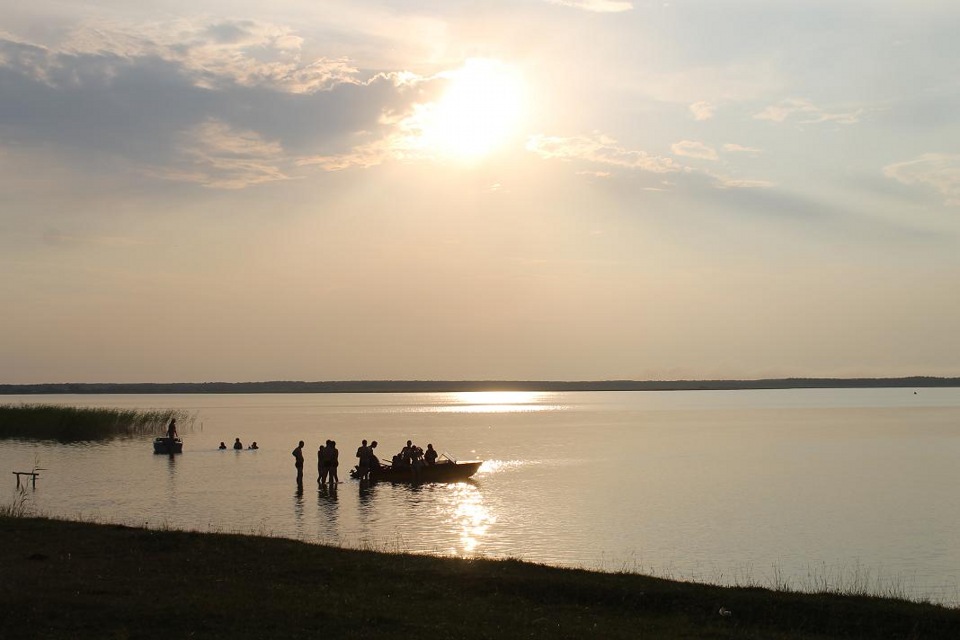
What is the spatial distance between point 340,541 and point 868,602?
15348 mm

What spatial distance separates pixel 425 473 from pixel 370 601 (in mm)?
31001

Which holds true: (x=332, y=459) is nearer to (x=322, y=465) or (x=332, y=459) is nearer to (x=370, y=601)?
(x=322, y=465)

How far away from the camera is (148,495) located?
130 feet

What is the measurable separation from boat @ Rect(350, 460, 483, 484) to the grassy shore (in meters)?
25.4

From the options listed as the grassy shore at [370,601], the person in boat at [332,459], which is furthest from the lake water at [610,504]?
the grassy shore at [370,601]

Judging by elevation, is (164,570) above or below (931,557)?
above

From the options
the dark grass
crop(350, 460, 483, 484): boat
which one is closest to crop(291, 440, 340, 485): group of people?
crop(350, 460, 483, 484): boat

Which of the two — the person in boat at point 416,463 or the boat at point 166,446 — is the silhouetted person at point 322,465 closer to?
the person in boat at point 416,463

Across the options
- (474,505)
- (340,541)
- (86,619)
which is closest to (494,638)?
(86,619)

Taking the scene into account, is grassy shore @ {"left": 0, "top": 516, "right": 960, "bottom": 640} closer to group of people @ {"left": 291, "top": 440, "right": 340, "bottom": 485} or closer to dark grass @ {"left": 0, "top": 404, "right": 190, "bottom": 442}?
→ group of people @ {"left": 291, "top": 440, "right": 340, "bottom": 485}

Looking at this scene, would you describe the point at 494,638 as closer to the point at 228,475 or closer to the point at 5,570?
the point at 5,570

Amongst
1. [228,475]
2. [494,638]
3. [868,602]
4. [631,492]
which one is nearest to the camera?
[494,638]

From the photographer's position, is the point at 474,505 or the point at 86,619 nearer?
the point at 86,619

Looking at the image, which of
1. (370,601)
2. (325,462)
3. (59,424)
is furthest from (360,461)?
(59,424)
